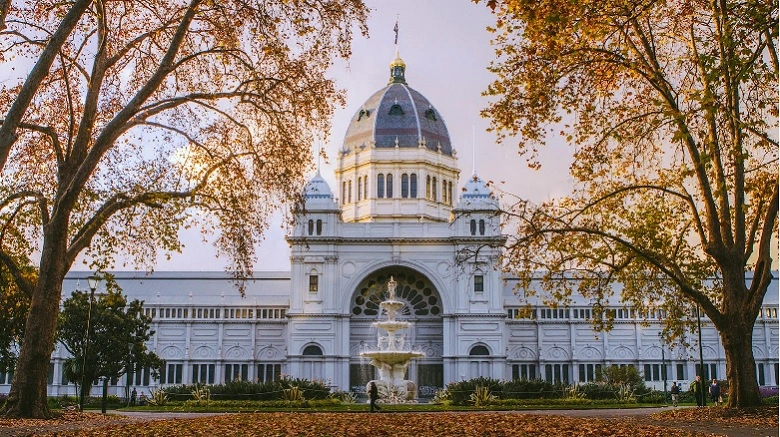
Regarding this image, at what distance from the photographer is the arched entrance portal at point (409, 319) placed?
7344 cm

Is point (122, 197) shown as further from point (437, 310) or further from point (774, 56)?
point (437, 310)

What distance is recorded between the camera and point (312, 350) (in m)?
72.8

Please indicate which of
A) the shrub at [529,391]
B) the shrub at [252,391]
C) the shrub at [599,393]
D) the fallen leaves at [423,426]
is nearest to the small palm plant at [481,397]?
the shrub at [529,391]

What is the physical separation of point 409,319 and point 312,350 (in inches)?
333

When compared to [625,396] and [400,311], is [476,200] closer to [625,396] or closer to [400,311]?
[400,311]

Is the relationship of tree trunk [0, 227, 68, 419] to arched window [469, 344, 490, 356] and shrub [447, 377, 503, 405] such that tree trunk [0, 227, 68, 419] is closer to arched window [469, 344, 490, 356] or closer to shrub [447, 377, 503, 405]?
shrub [447, 377, 503, 405]

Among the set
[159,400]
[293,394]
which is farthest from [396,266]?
[159,400]

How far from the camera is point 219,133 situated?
25.4m

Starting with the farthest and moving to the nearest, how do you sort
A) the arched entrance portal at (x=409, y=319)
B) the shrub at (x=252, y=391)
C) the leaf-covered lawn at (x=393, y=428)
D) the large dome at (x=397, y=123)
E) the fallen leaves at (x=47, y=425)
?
the large dome at (x=397, y=123) → the arched entrance portal at (x=409, y=319) → the shrub at (x=252, y=391) → the fallen leaves at (x=47, y=425) → the leaf-covered lawn at (x=393, y=428)

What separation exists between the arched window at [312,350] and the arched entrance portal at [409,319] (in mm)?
2891

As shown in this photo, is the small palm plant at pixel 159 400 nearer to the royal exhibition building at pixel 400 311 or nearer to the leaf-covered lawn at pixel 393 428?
the leaf-covered lawn at pixel 393 428

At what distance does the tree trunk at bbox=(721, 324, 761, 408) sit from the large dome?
57516 millimetres

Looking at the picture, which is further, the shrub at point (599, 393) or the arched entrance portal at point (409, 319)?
the arched entrance portal at point (409, 319)

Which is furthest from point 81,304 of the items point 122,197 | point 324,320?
point 122,197
